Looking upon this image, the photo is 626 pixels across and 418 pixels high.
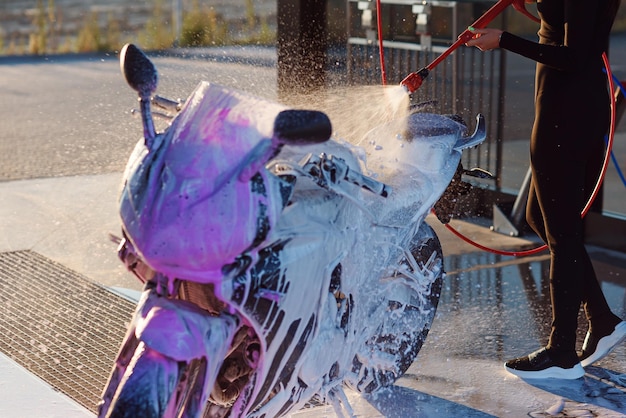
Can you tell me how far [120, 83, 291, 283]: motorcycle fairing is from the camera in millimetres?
2732

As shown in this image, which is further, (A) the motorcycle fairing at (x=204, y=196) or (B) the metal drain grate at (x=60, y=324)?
(B) the metal drain grate at (x=60, y=324)

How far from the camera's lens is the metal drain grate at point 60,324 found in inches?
178

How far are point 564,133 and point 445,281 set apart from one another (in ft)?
5.88

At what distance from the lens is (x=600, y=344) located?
179 inches

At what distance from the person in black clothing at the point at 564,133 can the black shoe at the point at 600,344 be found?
2 centimetres

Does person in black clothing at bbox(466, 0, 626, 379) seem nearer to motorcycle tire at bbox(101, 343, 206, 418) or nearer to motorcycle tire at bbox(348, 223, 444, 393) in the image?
motorcycle tire at bbox(348, 223, 444, 393)

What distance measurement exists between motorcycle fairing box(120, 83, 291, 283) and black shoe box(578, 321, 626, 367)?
7.20ft

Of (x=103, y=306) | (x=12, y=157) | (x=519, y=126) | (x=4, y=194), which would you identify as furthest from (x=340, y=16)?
(x=103, y=306)

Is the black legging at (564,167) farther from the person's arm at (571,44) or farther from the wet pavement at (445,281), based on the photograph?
the wet pavement at (445,281)

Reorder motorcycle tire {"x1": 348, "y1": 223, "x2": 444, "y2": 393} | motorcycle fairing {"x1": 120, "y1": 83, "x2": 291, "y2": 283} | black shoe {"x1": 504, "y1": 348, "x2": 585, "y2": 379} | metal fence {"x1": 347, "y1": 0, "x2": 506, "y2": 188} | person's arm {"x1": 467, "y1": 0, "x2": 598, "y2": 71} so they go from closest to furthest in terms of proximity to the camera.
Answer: motorcycle fairing {"x1": 120, "y1": 83, "x2": 291, "y2": 283}, motorcycle tire {"x1": 348, "y1": 223, "x2": 444, "y2": 393}, person's arm {"x1": 467, "y1": 0, "x2": 598, "y2": 71}, black shoe {"x1": 504, "y1": 348, "x2": 585, "y2": 379}, metal fence {"x1": 347, "y1": 0, "x2": 506, "y2": 188}

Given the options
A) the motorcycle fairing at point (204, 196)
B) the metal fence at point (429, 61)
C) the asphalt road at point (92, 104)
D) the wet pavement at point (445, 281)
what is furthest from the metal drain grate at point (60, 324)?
the metal fence at point (429, 61)

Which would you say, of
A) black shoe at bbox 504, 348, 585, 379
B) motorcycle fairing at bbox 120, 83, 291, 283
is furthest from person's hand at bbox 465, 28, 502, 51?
motorcycle fairing at bbox 120, 83, 291, 283

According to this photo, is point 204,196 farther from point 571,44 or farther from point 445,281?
point 445,281

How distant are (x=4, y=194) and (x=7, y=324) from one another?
2777mm
